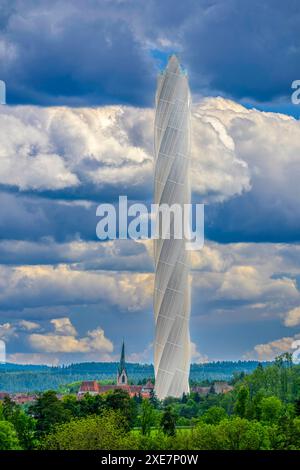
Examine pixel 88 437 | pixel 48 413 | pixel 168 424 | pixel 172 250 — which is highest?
pixel 172 250

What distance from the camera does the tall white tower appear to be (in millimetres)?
157000

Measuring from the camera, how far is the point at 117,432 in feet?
340

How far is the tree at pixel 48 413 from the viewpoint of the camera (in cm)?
12094

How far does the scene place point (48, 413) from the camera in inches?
4875

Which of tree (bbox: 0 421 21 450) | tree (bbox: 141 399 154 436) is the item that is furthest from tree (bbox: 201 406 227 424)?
tree (bbox: 0 421 21 450)

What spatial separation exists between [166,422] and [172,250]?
1682 inches

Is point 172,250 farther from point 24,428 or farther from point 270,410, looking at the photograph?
point 24,428

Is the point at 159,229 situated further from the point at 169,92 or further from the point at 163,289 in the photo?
the point at 169,92

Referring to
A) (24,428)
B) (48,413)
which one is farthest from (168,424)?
(48,413)

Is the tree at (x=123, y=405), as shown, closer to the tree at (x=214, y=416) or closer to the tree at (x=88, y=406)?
the tree at (x=88, y=406)

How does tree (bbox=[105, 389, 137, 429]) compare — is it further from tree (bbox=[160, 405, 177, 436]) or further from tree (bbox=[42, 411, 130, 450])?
tree (bbox=[42, 411, 130, 450])

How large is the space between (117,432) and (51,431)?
1291cm
